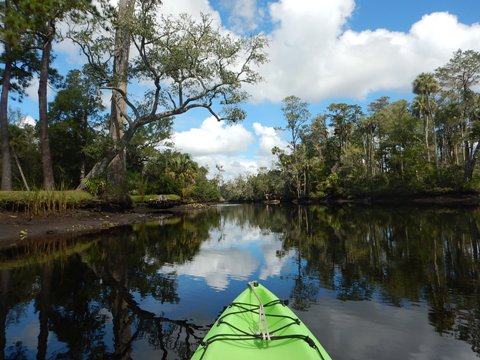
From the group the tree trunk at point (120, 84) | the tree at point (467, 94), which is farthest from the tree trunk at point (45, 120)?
the tree at point (467, 94)

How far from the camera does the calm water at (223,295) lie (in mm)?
4621

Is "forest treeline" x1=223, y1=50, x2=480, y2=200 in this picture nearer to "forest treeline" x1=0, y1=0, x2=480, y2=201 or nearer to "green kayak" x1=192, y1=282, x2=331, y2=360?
"forest treeline" x1=0, y1=0, x2=480, y2=201

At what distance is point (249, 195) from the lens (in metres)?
92.5

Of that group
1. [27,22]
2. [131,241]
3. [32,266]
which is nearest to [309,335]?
[32,266]

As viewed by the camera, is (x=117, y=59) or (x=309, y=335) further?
(x=117, y=59)

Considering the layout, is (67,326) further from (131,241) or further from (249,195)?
(249,195)

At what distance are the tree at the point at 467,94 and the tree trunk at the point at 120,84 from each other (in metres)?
34.0

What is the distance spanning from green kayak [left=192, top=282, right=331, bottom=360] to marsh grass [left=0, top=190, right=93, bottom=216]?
50.7 ft

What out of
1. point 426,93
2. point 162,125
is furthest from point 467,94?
point 162,125

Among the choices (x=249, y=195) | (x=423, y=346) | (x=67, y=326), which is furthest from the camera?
(x=249, y=195)

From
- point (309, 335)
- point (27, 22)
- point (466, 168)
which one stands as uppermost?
point (27, 22)

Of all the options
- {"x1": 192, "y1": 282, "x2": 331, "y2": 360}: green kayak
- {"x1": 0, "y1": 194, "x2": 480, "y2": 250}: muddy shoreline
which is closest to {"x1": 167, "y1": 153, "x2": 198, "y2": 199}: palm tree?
{"x1": 0, "y1": 194, "x2": 480, "y2": 250}: muddy shoreline

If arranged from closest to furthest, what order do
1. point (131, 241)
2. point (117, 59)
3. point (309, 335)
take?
point (309, 335) → point (131, 241) → point (117, 59)

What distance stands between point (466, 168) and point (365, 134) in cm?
1972
